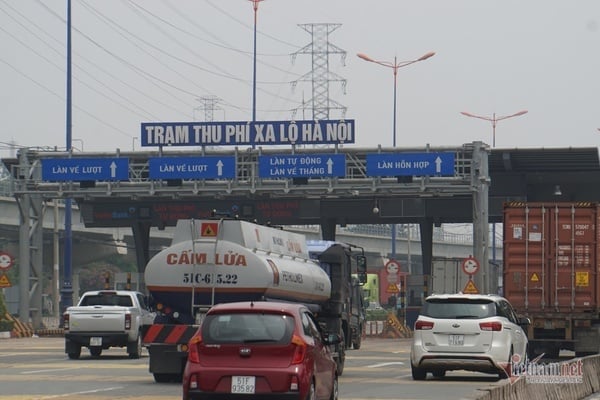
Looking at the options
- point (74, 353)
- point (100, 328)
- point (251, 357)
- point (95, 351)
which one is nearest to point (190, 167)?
point (95, 351)

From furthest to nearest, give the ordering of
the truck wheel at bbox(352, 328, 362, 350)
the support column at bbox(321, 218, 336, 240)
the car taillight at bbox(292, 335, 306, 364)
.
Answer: the support column at bbox(321, 218, 336, 240) → the truck wheel at bbox(352, 328, 362, 350) → the car taillight at bbox(292, 335, 306, 364)

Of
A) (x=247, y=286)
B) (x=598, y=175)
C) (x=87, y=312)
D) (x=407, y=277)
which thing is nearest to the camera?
(x=247, y=286)

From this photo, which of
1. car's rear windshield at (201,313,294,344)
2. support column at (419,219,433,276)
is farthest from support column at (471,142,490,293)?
car's rear windshield at (201,313,294,344)

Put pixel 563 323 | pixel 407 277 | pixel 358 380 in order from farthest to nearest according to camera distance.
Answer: pixel 407 277
pixel 563 323
pixel 358 380

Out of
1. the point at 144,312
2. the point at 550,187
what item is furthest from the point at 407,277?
the point at 144,312

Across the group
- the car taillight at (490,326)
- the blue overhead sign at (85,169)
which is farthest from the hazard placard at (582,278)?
the blue overhead sign at (85,169)

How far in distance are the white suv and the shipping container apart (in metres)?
6.39

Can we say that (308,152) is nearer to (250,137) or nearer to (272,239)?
(250,137)

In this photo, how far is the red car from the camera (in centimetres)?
1634

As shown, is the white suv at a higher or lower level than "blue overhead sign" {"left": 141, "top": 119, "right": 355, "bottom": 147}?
lower

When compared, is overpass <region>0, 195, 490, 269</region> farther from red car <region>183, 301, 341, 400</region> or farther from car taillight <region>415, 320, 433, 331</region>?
red car <region>183, 301, 341, 400</region>

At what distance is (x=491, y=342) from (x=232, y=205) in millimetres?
38646

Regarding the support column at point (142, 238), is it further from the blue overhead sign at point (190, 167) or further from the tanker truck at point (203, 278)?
the tanker truck at point (203, 278)

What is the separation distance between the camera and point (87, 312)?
33.7m
